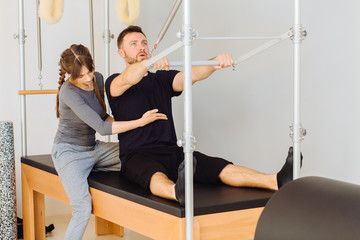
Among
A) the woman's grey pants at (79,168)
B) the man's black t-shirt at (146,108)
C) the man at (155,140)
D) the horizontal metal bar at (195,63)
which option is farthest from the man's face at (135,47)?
the horizontal metal bar at (195,63)

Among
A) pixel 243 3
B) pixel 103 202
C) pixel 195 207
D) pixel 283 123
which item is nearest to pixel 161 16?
pixel 243 3

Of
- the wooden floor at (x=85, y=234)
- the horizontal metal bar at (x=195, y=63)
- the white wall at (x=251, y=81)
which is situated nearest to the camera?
the horizontal metal bar at (x=195, y=63)

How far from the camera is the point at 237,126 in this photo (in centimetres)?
353

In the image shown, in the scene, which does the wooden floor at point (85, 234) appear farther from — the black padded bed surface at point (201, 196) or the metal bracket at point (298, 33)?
the metal bracket at point (298, 33)

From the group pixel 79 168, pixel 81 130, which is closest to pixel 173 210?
pixel 79 168

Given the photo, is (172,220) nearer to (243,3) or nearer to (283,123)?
(283,123)

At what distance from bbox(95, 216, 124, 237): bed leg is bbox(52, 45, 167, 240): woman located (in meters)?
0.77

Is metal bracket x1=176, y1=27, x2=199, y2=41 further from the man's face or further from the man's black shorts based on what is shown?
the man's face

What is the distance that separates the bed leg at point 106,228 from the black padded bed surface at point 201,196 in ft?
3.15

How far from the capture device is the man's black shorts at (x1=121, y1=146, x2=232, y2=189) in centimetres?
257

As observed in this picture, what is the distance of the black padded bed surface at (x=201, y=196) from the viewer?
2.14m

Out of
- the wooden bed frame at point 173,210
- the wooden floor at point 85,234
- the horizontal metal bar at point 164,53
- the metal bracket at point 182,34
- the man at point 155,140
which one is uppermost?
the metal bracket at point 182,34

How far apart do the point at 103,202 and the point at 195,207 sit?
2.43ft

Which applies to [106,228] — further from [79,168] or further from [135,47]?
[135,47]
